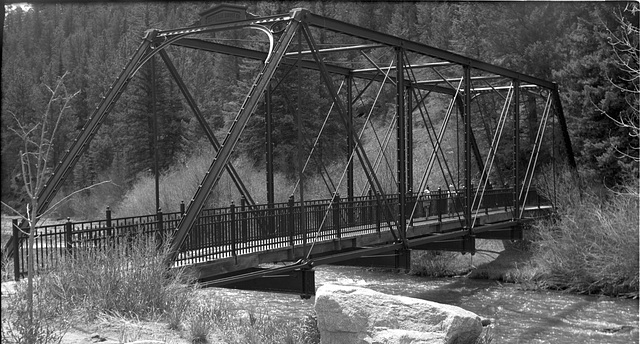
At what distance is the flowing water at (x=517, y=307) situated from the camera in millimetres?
19031

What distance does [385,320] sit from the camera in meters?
10.2

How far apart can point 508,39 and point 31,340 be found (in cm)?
3849

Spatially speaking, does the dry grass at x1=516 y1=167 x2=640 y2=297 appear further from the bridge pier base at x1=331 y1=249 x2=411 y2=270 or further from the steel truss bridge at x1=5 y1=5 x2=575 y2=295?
the bridge pier base at x1=331 y1=249 x2=411 y2=270

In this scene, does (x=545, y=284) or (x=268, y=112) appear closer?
(x=268, y=112)

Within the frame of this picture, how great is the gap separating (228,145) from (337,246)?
5.20 m

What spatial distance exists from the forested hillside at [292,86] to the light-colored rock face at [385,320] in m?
4.66

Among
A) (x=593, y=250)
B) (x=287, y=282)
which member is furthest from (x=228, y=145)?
(x=593, y=250)

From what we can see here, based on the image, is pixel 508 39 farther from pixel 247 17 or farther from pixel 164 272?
pixel 164 272

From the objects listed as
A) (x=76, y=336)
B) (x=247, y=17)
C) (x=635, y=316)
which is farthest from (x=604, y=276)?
(x=76, y=336)

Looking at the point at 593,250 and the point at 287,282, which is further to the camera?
the point at 593,250

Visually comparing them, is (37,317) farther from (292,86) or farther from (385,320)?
(292,86)

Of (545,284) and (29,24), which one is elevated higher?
(29,24)

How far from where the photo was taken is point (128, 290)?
991 centimetres

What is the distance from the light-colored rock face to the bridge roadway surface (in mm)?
3349
